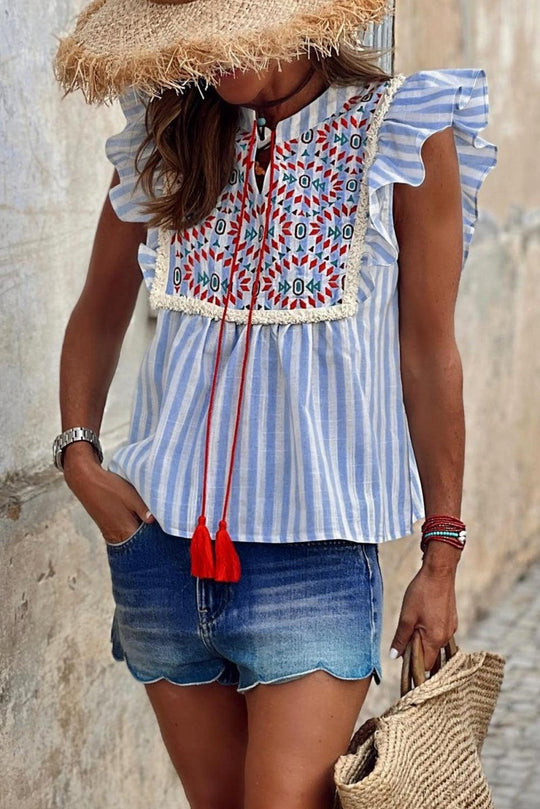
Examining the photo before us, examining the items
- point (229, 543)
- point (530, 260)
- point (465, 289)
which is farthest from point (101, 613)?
point (530, 260)

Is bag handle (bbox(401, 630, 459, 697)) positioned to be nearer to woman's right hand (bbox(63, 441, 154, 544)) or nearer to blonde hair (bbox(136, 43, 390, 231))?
woman's right hand (bbox(63, 441, 154, 544))

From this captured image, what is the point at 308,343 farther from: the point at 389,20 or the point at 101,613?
the point at 101,613

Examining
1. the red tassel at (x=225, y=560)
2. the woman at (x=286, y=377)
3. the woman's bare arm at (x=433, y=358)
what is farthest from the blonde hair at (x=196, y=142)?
the red tassel at (x=225, y=560)

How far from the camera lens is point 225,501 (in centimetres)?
218

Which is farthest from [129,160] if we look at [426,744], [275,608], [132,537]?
[426,744]

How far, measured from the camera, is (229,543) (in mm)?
2129

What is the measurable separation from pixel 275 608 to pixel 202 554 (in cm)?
15

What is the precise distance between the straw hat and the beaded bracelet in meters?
0.77

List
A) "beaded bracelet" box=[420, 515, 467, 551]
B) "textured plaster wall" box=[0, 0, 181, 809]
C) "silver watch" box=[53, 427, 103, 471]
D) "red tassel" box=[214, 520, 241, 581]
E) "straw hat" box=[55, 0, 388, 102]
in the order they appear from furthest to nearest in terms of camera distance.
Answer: "textured plaster wall" box=[0, 0, 181, 809] → "silver watch" box=[53, 427, 103, 471] → "beaded bracelet" box=[420, 515, 467, 551] → "red tassel" box=[214, 520, 241, 581] → "straw hat" box=[55, 0, 388, 102]

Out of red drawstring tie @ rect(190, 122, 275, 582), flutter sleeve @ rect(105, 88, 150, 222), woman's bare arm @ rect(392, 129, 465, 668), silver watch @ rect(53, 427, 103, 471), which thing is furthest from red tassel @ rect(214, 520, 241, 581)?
flutter sleeve @ rect(105, 88, 150, 222)

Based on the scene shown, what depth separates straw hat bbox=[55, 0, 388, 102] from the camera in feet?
6.51

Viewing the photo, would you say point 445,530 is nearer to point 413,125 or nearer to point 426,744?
point 426,744

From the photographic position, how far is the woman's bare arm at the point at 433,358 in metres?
2.12

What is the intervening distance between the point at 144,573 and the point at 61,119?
4.25 ft
